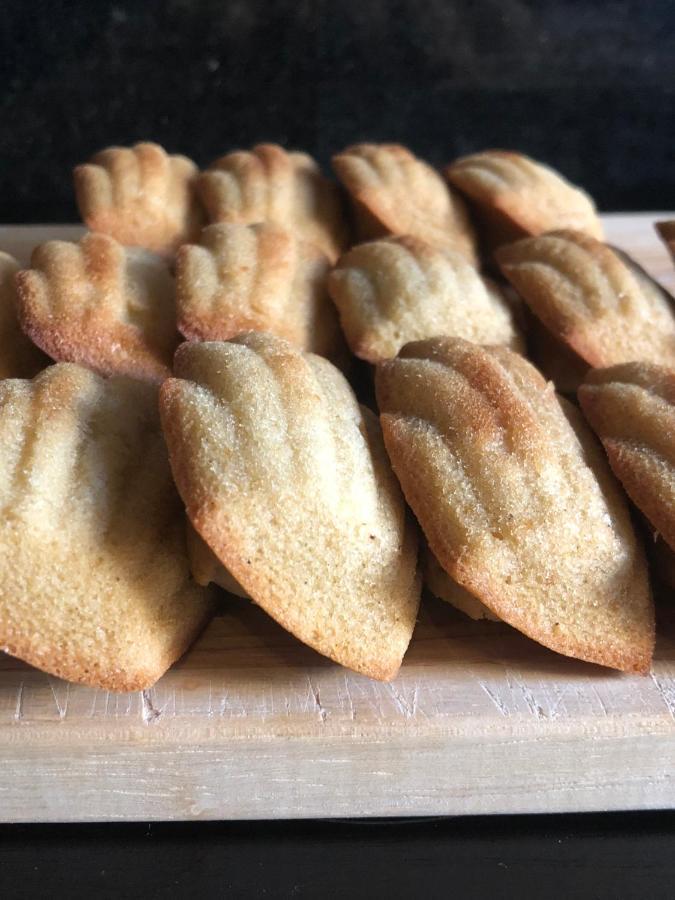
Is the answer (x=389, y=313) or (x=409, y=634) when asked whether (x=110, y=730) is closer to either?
(x=409, y=634)

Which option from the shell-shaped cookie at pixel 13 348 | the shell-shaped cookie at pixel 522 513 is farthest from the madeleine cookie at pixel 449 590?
the shell-shaped cookie at pixel 13 348

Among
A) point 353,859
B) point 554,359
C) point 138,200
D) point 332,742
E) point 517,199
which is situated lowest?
point 353,859

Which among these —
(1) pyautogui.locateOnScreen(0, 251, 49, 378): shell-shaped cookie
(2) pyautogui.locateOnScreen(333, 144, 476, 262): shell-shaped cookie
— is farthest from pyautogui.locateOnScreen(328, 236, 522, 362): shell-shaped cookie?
(1) pyautogui.locateOnScreen(0, 251, 49, 378): shell-shaped cookie

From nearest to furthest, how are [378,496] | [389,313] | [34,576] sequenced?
1. [34,576]
2. [378,496]
3. [389,313]

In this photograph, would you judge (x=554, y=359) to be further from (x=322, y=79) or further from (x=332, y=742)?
(x=322, y=79)

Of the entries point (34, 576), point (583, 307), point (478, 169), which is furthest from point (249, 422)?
point (478, 169)

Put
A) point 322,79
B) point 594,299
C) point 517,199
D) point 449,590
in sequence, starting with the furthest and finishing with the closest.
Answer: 1. point 322,79
2. point 517,199
3. point 594,299
4. point 449,590

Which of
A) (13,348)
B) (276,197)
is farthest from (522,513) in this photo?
(276,197)

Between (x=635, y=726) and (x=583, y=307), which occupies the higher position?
(x=583, y=307)
